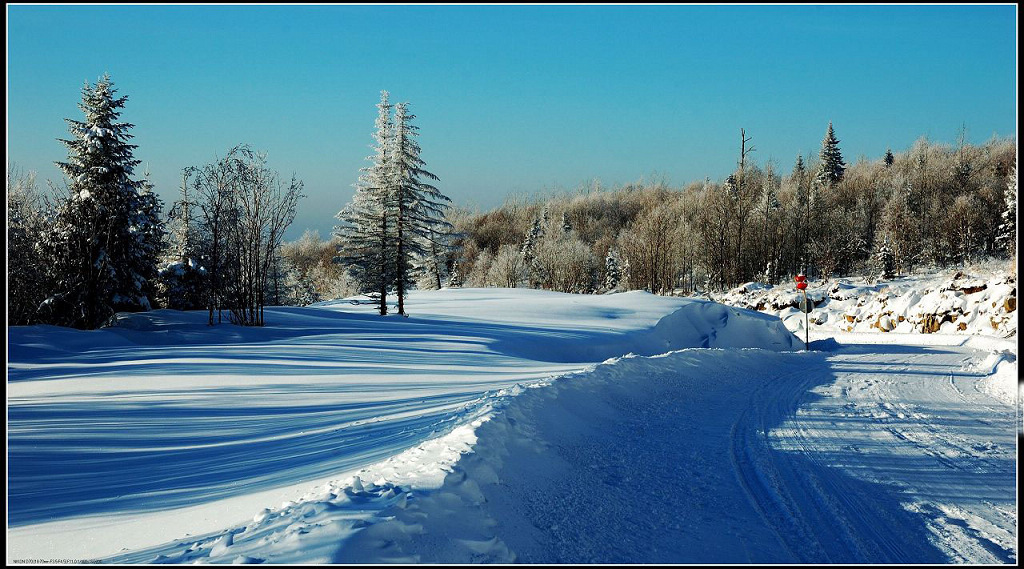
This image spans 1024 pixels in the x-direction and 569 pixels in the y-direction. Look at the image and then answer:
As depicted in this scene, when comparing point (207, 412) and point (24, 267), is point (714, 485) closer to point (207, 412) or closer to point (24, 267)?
point (207, 412)

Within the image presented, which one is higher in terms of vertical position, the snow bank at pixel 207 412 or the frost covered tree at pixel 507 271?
the frost covered tree at pixel 507 271

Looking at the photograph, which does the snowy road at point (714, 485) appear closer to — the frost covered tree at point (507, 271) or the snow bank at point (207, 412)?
the snow bank at point (207, 412)

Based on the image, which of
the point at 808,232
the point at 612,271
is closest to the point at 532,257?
the point at 612,271

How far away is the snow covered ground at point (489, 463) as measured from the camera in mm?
3496

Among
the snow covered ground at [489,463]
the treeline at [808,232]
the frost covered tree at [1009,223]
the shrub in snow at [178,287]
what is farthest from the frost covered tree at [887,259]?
the shrub in snow at [178,287]

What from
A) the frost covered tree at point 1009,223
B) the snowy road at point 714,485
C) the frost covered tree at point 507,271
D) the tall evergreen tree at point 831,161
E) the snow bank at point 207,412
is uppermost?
the tall evergreen tree at point 831,161

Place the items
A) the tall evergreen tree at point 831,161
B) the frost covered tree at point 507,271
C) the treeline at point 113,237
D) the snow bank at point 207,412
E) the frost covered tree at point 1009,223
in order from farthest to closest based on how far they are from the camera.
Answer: the tall evergreen tree at point 831,161 < the frost covered tree at point 507,271 < the frost covered tree at point 1009,223 < the treeline at point 113,237 < the snow bank at point 207,412

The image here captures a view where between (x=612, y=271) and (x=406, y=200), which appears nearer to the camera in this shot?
(x=406, y=200)

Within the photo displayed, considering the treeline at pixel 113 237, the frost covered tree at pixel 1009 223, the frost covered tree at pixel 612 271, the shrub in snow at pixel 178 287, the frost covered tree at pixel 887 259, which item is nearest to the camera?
the treeline at pixel 113 237

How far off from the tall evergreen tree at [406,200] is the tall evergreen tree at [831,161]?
241 feet

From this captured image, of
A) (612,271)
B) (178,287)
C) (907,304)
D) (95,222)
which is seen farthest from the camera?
(612,271)

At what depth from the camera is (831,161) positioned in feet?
274

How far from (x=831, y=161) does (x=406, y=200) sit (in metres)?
79.3

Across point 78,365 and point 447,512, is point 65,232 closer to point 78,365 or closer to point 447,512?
point 78,365
